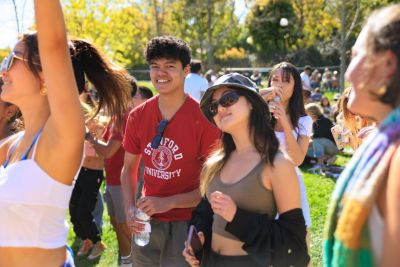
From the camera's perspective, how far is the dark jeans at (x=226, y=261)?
92.2 inches

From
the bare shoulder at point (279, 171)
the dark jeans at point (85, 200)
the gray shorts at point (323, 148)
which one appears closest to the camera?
the bare shoulder at point (279, 171)

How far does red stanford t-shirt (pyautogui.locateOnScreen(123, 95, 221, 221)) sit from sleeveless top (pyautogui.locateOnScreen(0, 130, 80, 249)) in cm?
131

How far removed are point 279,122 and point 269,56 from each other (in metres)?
42.4

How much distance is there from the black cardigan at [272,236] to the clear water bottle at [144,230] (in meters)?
1.19

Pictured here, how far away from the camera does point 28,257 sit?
200 cm

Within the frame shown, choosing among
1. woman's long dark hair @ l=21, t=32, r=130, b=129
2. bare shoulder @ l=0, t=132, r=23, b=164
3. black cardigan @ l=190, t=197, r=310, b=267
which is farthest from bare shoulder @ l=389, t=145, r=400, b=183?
bare shoulder @ l=0, t=132, r=23, b=164

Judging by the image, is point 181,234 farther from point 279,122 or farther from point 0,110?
point 0,110

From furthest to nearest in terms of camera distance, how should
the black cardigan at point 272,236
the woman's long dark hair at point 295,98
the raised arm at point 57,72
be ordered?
the woman's long dark hair at point 295,98
the black cardigan at point 272,236
the raised arm at point 57,72

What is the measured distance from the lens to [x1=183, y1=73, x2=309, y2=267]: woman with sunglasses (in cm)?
223

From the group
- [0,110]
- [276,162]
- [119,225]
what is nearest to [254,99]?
[276,162]

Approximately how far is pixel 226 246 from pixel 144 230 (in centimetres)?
108

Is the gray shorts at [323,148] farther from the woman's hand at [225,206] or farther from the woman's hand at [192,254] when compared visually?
the woman's hand at [225,206]

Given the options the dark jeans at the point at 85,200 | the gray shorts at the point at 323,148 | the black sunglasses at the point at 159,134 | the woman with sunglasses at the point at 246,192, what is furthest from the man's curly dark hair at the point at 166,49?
the gray shorts at the point at 323,148

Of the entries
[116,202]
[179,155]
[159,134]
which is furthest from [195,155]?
[116,202]
